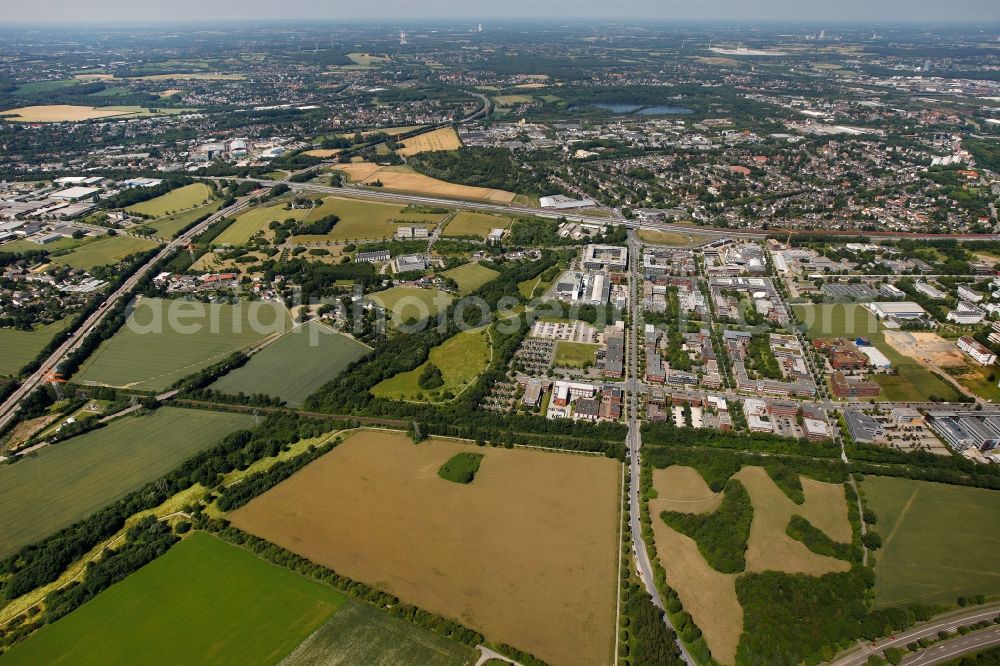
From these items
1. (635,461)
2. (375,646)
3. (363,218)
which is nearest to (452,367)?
(635,461)

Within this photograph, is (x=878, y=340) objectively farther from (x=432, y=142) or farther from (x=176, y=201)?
(x=176, y=201)

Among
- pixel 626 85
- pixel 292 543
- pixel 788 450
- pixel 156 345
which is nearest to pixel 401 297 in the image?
pixel 156 345

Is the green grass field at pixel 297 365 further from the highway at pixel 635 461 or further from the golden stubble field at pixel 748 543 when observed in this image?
the golden stubble field at pixel 748 543

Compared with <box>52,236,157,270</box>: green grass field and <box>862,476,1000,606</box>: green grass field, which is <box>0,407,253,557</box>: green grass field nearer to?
<box>52,236,157,270</box>: green grass field

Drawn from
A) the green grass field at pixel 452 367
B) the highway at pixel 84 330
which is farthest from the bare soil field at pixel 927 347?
the highway at pixel 84 330

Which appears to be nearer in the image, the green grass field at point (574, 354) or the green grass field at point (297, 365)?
the green grass field at point (297, 365)

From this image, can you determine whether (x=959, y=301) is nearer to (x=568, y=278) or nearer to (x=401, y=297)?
(x=568, y=278)

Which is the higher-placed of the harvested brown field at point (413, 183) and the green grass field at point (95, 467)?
the harvested brown field at point (413, 183)
